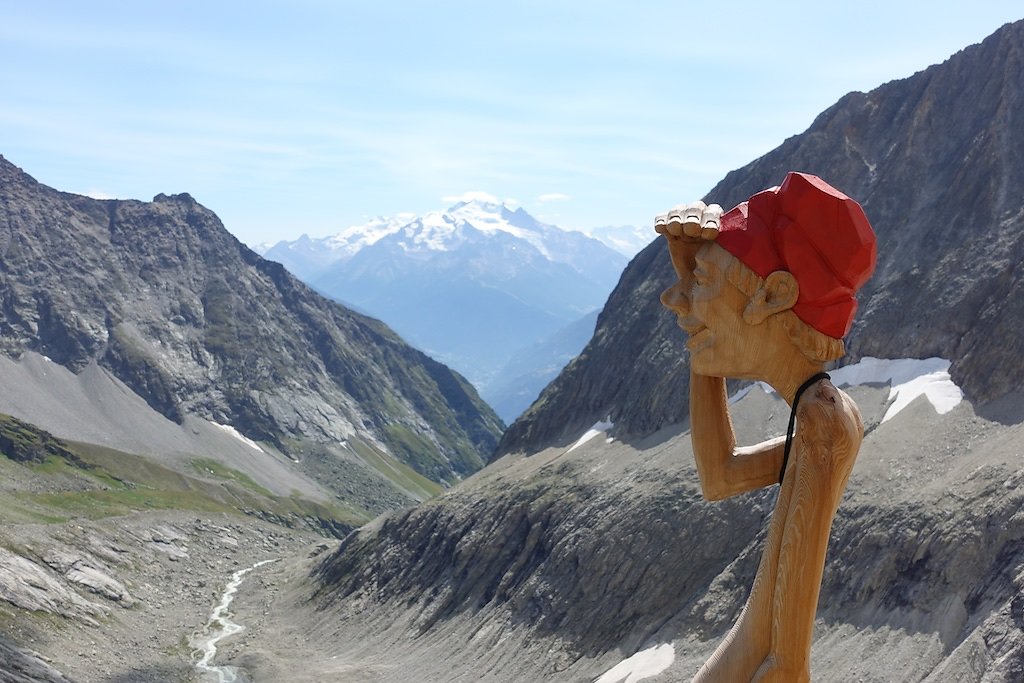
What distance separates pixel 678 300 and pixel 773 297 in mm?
936

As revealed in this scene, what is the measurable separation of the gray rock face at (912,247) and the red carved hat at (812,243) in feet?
151

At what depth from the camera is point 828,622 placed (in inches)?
1693

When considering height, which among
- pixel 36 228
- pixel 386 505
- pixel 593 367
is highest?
pixel 36 228

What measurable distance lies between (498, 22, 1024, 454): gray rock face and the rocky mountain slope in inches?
6.8

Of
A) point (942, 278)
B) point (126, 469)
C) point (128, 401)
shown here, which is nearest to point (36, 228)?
point (128, 401)

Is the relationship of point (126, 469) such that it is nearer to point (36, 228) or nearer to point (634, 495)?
point (36, 228)

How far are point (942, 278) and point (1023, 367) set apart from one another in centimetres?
1161

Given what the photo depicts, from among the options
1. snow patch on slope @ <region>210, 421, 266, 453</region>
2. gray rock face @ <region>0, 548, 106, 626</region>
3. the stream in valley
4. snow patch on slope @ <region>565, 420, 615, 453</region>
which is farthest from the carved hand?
snow patch on slope @ <region>210, 421, 266, 453</region>

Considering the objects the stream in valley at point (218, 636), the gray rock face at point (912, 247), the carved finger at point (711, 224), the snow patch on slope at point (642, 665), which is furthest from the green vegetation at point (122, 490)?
the carved finger at point (711, 224)

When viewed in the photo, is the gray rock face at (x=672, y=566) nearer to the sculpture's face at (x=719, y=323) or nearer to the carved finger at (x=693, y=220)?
the sculpture's face at (x=719, y=323)

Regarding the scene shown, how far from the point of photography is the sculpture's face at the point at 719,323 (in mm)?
9555

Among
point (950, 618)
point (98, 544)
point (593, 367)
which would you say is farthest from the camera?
point (98, 544)

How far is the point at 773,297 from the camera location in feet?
30.9

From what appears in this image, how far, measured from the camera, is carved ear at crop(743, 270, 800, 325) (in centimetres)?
930
